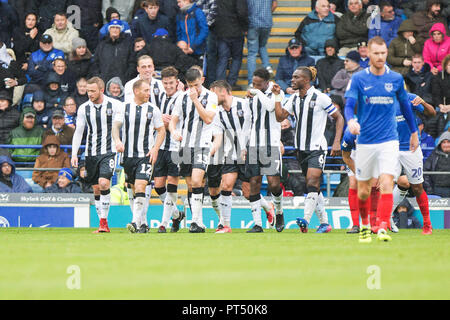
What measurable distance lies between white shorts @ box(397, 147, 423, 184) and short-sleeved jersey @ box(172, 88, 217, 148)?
2.98 m

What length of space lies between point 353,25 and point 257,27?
226 cm

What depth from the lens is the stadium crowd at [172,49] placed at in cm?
1952

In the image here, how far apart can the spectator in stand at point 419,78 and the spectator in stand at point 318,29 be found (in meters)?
2.35

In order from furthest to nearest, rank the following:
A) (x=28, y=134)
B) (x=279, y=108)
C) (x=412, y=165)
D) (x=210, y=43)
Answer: (x=210, y=43) < (x=28, y=134) < (x=279, y=108) < (x=412, y=165)

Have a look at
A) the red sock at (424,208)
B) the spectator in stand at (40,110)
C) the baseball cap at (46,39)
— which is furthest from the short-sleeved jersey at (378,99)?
the baseball cap at (46,39)

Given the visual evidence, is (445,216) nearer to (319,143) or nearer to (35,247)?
(319,143)

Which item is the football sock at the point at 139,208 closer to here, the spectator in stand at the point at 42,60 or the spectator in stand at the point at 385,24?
the spectator in stand at the point at 42,60

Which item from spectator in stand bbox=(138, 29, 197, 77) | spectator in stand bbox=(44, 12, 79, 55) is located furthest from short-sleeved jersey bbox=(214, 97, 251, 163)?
spectator in stand bbox=(44, 12, 79, 55)

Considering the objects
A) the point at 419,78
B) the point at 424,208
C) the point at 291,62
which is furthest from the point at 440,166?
the point at 424,208

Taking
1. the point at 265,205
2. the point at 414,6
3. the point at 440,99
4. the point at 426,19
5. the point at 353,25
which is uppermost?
the point at 414,6

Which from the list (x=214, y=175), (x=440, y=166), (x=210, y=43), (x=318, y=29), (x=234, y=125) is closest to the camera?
(x=234, y=125)

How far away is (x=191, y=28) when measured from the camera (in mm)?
21031

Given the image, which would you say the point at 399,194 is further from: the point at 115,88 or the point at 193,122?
the point at 115,88

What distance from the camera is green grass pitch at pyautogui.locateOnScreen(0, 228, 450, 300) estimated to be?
5.57 m
